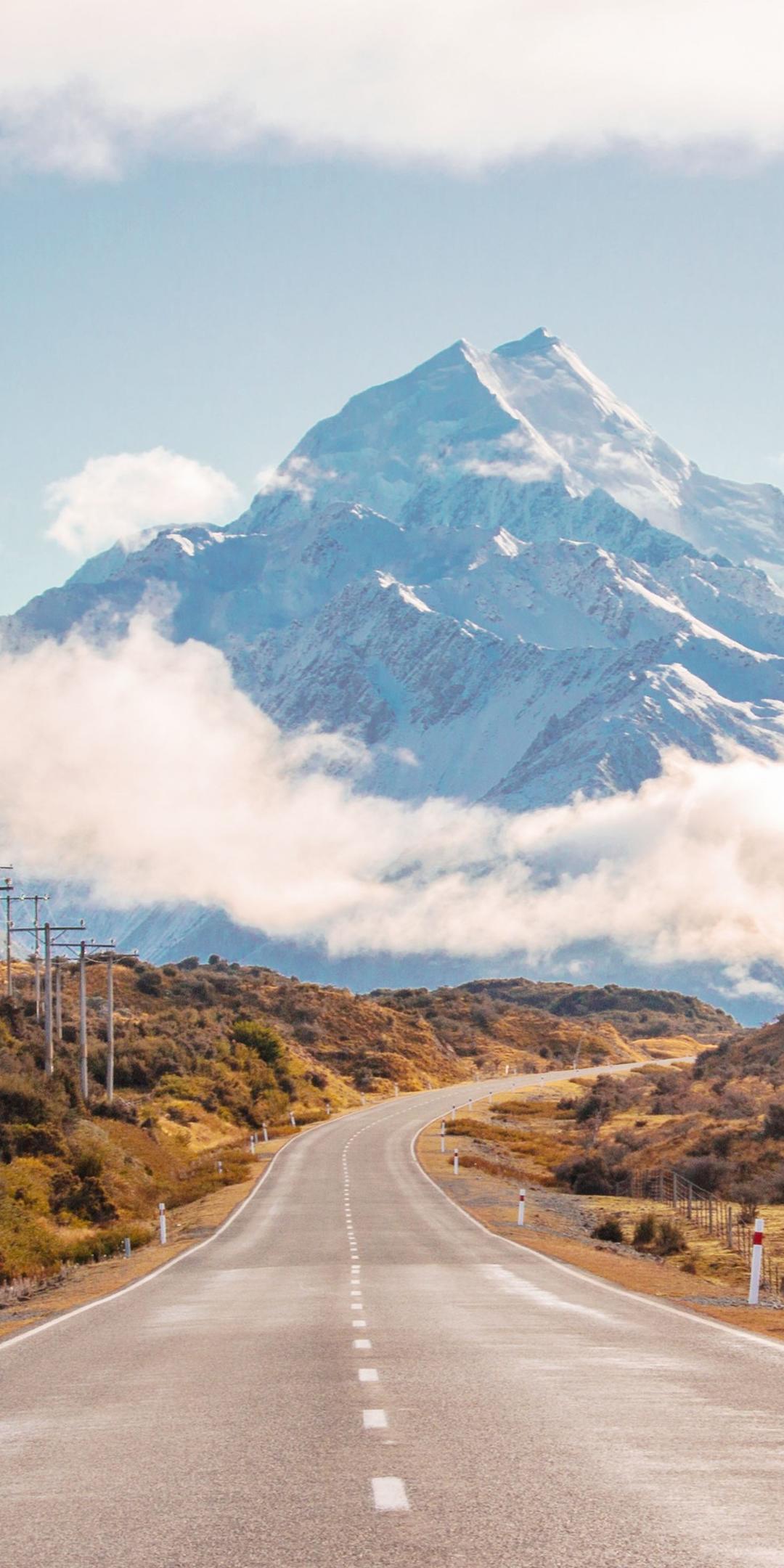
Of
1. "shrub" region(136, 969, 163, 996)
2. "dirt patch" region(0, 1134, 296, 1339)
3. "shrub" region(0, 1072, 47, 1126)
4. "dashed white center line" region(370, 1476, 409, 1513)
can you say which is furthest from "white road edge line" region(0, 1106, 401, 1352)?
"shrub" region(136, 969, 163, 996)

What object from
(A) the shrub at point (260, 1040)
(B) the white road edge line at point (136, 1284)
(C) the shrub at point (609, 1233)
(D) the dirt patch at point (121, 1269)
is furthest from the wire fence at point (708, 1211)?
(A) the shrub at point (260, 1040)

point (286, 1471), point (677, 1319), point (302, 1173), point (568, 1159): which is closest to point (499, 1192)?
point (302, 1173)

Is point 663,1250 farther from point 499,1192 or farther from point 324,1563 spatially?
point 324,1563

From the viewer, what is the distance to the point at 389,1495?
8.07 metres

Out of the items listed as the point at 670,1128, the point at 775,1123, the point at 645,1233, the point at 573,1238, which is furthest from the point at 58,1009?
the point at 573,1238

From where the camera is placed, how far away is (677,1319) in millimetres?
18594

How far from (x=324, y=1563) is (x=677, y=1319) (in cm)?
1259

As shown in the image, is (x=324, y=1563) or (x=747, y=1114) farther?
(x=747, y=1114)

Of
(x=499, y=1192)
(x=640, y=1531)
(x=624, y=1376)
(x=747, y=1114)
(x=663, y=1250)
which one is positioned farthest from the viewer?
(x=747, y=1114)

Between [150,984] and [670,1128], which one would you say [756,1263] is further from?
[150,984]

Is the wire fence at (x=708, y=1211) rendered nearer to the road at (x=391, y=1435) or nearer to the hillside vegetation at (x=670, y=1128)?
the hillside vegetation at (x=670, y=1128)

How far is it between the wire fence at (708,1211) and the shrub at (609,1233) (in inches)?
78.7

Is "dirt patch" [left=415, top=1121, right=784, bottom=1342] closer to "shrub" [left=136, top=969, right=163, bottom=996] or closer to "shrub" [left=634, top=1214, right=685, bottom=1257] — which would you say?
"shrub" [left=634, top=1214, right=685, bottom=1257]

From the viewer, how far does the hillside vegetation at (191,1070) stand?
1706 inches
